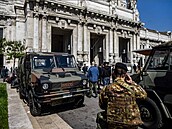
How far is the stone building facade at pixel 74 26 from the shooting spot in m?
22.5

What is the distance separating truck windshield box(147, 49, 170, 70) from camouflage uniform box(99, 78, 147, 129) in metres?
2.77

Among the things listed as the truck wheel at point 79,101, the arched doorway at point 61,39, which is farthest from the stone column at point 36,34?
the truck wheel at point 79,101

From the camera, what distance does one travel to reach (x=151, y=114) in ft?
17.2

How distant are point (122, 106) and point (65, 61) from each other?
19.4ft

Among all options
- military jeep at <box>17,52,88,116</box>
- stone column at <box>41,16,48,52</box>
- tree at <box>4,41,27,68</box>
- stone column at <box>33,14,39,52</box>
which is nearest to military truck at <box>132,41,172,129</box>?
military jeep at <box>17,52,88,116</box>

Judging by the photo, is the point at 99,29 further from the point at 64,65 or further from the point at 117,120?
the point at 117,120

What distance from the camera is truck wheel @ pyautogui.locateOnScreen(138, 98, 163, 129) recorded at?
16.6 ft

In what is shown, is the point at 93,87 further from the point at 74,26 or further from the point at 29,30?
the point at 74,26

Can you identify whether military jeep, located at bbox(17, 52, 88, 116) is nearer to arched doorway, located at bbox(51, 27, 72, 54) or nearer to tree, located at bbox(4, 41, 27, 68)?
tree, located at bbox(4, 41, 27, 68)

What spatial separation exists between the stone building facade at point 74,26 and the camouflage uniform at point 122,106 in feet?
67.4

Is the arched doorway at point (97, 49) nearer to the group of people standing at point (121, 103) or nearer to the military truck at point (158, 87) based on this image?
the military truck at point (158, 87)

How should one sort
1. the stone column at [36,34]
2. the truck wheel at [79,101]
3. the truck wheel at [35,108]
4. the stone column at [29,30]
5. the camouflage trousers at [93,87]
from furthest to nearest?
the stone column at [36,34]
the stone column at [29,30]
the camouflage trousers at [93,87]
the truck wheel at [79,101]
the truck wheel at [35,108]

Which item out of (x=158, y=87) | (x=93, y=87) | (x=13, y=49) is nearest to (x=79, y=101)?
(x=93, y=87)

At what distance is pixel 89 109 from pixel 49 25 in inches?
687
